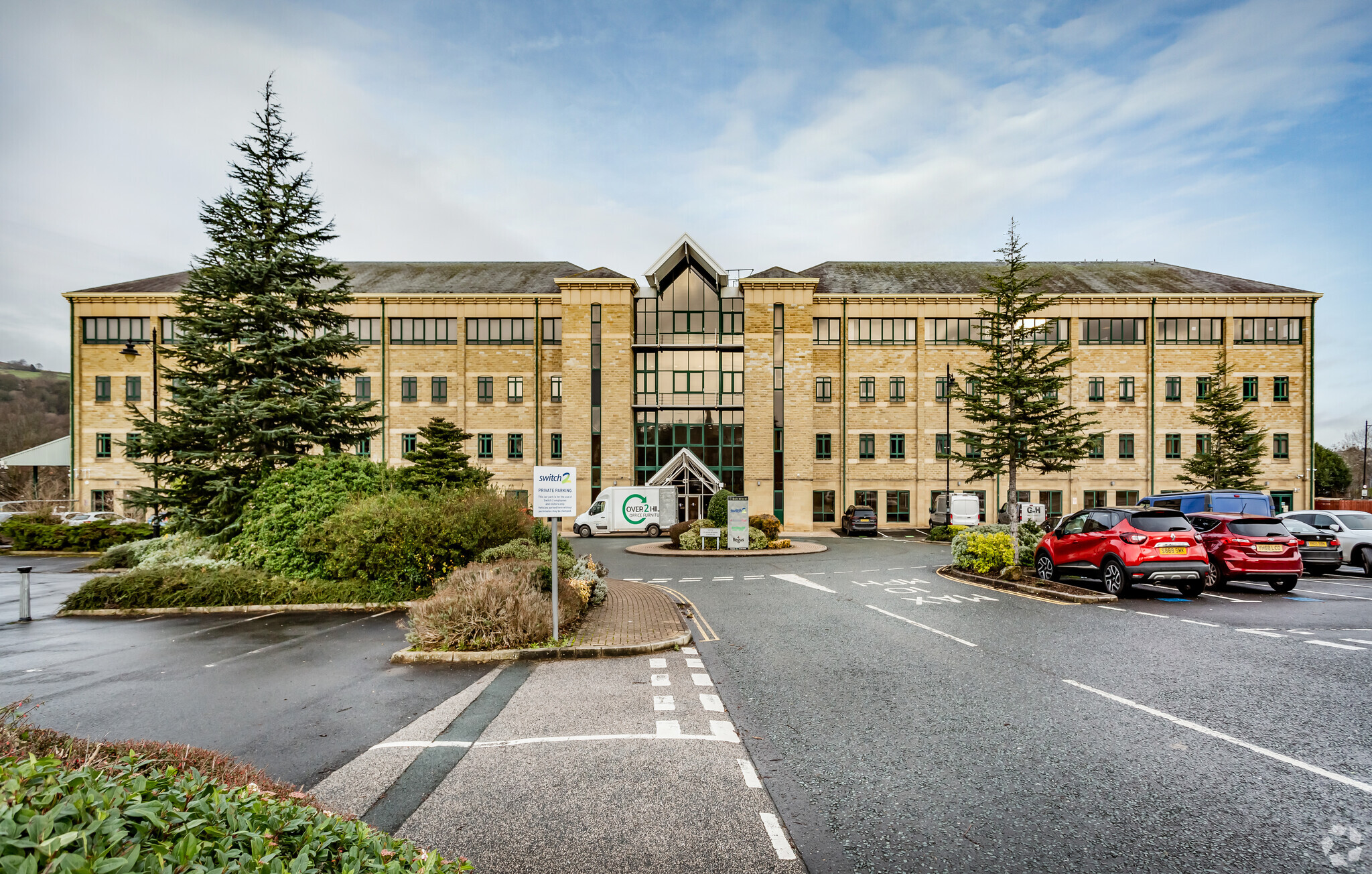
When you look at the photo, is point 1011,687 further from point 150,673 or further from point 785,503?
point 785,503

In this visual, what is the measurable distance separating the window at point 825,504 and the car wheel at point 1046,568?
22751 mm

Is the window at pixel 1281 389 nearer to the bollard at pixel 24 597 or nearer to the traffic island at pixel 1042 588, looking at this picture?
the traffic island at pixel 1042 588

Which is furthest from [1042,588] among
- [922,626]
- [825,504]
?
Answer: [825,504]

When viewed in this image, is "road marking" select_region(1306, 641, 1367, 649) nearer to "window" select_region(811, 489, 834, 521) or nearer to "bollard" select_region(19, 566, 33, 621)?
"bollard" select_region(19, 566, 33, 621)

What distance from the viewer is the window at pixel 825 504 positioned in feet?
122

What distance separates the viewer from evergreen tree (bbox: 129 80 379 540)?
14.4 metres

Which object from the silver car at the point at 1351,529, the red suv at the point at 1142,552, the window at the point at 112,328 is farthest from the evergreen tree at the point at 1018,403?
the window at the point at 112,328

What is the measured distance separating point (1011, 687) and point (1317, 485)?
74.0 m

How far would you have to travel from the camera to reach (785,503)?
35875 millimetres

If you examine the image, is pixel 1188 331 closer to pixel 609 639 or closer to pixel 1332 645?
pixel 1332 645

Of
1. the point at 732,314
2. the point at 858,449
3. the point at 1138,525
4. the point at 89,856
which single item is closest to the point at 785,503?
the point at 858,449

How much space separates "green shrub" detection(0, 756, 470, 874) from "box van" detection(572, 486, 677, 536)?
29.1m

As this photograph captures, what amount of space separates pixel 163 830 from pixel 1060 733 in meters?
6.11

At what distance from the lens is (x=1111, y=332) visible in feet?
123
